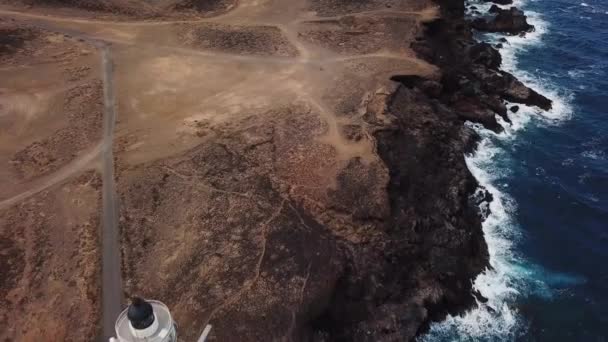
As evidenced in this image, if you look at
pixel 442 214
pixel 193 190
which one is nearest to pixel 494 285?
pixel 442 214

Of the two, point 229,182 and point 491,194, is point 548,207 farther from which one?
point 229,182

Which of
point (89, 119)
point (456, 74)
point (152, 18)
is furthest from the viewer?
point (152, 18)

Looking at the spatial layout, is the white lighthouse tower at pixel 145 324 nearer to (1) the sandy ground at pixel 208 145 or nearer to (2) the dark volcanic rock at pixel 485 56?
(1) the sandy ground at pixel 208 145

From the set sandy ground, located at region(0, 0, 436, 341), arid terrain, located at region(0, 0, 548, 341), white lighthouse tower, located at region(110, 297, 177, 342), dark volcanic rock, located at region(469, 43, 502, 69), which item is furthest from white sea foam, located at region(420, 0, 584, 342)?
white lighthouse tower, located at region(110, 297, 177, 342)

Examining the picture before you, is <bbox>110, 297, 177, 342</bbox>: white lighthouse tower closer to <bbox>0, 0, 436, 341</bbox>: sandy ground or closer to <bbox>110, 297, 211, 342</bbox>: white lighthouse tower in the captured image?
<bbox>110, 297, 211, 342</bbox>: white lighthouse tower

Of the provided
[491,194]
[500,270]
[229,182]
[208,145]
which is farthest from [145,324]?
[491,194]

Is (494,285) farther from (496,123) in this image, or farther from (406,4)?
(406,4)
